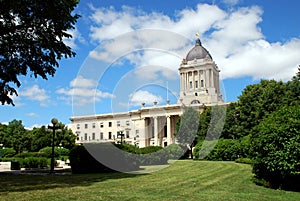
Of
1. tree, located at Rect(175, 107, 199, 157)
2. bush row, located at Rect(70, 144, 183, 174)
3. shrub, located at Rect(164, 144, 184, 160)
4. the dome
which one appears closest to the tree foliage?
tree, located at Rect(175, 107, 199, 157)

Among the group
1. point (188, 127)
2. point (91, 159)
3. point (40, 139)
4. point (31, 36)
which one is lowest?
point (91, 159)

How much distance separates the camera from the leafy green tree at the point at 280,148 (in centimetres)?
995

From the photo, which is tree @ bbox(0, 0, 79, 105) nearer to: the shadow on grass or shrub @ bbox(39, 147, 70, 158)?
the shadow on grass

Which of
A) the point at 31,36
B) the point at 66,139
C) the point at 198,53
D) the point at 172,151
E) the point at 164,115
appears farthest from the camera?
the point at 198,53

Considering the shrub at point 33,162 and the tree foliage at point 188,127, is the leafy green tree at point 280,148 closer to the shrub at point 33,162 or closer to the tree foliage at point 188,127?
the shrub at point 33,162

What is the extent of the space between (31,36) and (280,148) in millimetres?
12589

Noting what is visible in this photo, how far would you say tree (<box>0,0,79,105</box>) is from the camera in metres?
14.2

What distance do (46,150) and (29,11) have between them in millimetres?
28655

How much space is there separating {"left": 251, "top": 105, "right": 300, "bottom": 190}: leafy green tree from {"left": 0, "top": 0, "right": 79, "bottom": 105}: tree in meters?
10.3

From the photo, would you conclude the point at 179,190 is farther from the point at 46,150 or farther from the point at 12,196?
the point at 46,150

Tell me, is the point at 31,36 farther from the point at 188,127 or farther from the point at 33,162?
the point at 188,127

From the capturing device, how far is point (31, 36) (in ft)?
51.1

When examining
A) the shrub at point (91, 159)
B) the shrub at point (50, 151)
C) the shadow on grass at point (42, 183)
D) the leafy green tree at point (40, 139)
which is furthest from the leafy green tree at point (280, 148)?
the leafy green tree at point (40, 139)

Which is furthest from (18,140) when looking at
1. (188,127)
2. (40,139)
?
(188,127)
